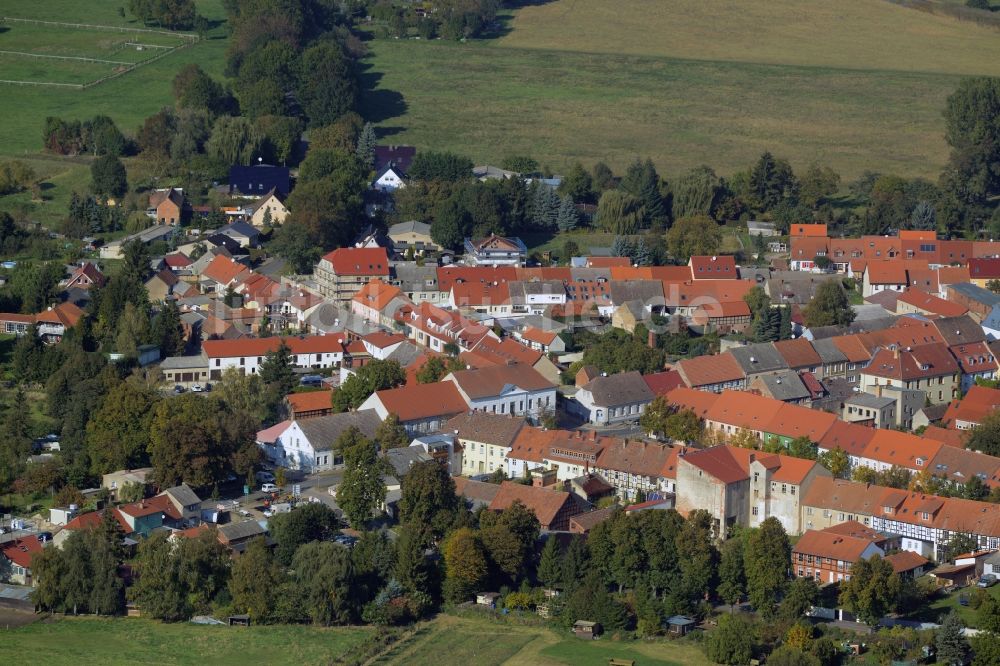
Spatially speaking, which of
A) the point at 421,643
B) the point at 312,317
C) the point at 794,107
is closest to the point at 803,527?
the point at 421,643

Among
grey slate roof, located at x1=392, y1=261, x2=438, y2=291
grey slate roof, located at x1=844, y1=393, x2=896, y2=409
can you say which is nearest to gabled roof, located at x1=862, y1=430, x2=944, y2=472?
grey slate roof, located at x1=844, y1=393, x2=896, y2=409

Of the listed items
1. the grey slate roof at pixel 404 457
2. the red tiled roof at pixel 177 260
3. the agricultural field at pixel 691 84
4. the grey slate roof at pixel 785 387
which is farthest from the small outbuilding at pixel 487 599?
the agricultural field at pixel 691 84

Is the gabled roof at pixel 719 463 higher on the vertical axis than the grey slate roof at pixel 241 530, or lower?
higher

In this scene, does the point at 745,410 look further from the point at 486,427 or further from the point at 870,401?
the point at 486,427

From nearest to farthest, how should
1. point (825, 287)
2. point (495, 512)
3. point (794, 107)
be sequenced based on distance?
1. point (495, 512)
2. point (825, 287)
3. point (794, 107)

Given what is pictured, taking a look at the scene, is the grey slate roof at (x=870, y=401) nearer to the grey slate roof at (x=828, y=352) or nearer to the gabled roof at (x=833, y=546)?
the grey slate roof at (x=828, y=352)

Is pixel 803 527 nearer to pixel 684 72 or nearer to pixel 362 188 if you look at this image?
pixel 362 188
